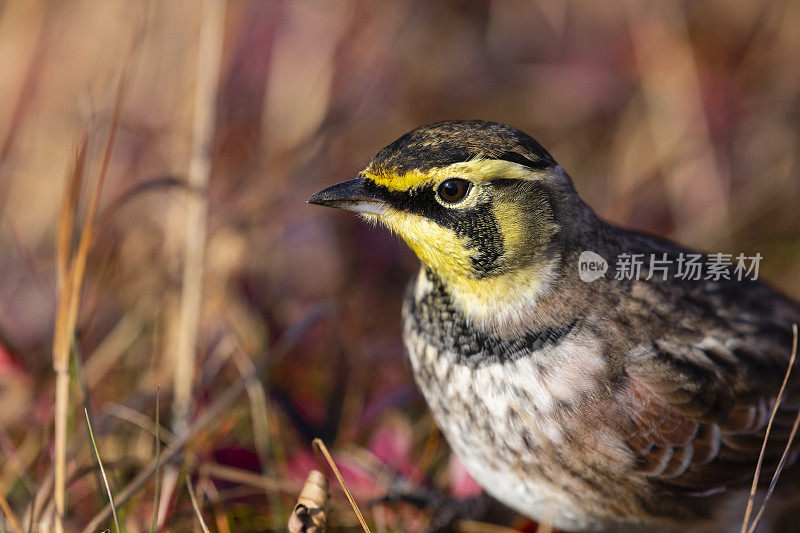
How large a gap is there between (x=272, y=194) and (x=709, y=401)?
1875 millimetres

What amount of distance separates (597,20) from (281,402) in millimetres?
3104

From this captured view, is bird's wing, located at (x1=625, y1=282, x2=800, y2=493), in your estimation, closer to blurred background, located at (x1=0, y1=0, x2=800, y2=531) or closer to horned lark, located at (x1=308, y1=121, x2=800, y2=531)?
horned lark, located at (x1=308, y1=121, x2=800, y2=531)

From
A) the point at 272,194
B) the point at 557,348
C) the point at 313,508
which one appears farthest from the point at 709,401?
the point at 272,194

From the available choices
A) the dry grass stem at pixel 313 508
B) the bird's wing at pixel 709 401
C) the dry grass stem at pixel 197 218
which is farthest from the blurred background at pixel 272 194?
the bird's wing at pixel 709 401

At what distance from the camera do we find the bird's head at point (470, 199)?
5.98ft

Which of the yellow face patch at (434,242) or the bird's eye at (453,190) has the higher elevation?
the bird's eye at (453,190)

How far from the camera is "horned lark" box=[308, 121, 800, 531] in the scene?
1858 millimetres

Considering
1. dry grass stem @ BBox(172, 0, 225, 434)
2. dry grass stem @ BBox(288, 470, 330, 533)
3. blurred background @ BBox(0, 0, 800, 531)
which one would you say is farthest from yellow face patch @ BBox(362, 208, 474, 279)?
dry grass stem @ BBox(172, 0, 225, 434)

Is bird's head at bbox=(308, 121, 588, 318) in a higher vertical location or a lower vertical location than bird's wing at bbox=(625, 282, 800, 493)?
higher

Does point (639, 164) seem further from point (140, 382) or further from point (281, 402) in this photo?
point (140, 382)

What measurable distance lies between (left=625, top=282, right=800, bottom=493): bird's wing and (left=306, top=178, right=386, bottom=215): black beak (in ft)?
2.39

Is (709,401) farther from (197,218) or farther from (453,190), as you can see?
(197,218)

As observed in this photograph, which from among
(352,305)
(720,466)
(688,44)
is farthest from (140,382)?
(688,44)

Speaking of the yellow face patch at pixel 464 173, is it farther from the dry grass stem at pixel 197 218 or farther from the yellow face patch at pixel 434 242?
the dry grass stem at pixel 197 218
